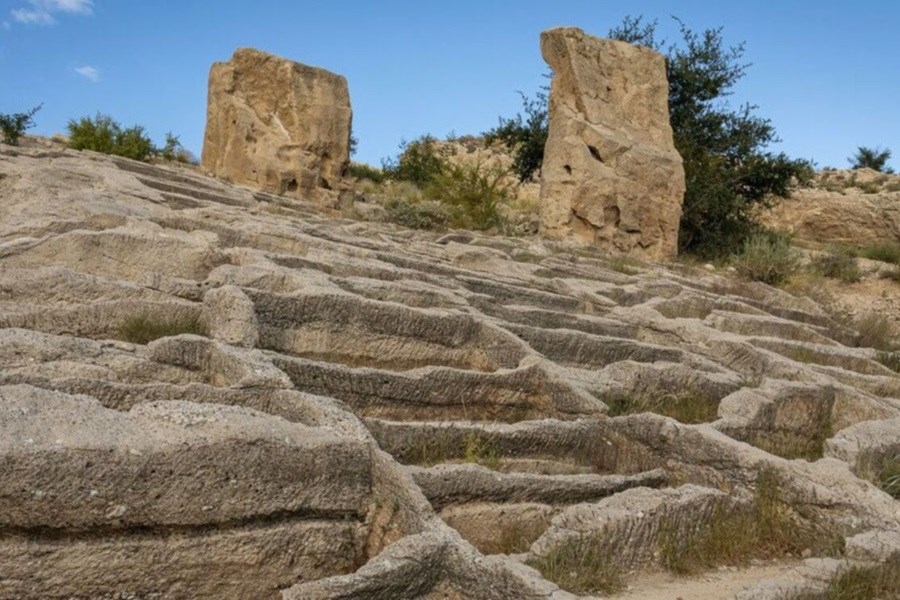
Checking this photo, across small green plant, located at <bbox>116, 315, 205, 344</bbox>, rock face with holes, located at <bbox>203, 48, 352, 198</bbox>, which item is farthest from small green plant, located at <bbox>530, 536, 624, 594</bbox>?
rock face with holes, located at <bbox>203, 48, 352, 198</bbox>

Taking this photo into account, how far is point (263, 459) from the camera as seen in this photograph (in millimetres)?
2916

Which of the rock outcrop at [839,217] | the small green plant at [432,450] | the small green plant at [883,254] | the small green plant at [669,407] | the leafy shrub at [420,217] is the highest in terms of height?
the rock outcrop at [839,217]

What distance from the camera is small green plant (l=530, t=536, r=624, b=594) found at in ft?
10.1

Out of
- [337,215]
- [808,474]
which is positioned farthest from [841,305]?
[808,474]

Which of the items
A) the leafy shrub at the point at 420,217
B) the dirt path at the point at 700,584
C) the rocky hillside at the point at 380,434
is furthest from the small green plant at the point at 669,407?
the leafy shrub at the point at 420,217

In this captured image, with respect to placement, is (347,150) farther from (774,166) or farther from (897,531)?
(897,531)

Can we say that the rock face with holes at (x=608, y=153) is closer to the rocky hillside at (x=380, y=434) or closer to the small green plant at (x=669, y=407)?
the rocky hillside at (x=380, y=434)

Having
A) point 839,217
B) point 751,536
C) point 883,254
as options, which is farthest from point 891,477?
point 839,217

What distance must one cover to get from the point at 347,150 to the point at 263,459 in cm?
1251

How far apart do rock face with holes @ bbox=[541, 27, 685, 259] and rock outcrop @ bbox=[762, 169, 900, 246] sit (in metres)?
8.69

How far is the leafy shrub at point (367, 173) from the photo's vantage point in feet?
93.6

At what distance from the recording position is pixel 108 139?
51.9 ft

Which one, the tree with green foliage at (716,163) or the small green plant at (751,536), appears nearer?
the small green plant at (751,536)

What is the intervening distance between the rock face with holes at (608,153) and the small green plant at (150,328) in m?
8.98
